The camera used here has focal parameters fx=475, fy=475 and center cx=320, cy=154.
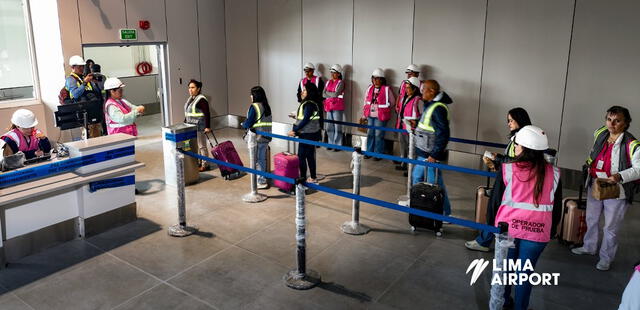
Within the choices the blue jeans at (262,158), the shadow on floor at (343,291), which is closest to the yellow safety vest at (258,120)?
the blue jeans at (262,158)

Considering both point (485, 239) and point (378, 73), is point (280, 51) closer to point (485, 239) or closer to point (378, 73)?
point (378, 73)

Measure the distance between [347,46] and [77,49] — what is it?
579 centimetres

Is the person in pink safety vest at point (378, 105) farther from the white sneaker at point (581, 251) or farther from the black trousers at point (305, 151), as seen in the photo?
the white sneaker at point (581, 251)

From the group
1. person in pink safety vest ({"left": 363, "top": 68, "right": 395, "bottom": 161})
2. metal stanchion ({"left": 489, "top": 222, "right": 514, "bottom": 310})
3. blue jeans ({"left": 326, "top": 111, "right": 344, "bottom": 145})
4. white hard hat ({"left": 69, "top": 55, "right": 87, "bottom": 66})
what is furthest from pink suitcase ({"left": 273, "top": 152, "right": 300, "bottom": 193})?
metal stanchion ({"left": 489, "top": 222, "right": 514, "bottom": 310})

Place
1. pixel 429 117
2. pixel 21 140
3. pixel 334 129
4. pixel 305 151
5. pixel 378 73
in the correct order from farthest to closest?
pixel 334 129 < pixel 378 73 < pixel 305 151 < pixel 429 117 < pixel 21 140

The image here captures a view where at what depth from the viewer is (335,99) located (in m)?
10.9

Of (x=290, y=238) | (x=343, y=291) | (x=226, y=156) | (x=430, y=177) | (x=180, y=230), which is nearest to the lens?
(x=343, y=291)

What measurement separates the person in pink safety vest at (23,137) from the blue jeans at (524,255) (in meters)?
5.66

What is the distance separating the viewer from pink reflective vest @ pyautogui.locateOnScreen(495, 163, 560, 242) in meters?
3.68

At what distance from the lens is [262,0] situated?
1219cm

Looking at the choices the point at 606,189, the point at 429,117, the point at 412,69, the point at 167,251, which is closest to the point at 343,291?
the point at 167,251

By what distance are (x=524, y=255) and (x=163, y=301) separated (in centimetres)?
336

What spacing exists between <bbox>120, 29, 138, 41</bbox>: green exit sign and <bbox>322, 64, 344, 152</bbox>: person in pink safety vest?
15.2 ft

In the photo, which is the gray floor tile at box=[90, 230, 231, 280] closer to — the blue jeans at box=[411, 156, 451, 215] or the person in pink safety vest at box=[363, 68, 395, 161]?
the blue jeans at box=[411, 156, 451, 215]
